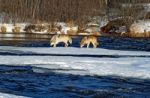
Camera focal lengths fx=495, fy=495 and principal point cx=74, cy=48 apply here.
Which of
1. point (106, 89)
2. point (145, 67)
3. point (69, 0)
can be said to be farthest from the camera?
point (69, 0)

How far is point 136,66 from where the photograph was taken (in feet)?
71.3

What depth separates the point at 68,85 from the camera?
1722 centimetres

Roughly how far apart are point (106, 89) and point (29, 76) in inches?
151

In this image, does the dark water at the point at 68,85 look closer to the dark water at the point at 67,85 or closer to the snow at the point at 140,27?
the dark water at the point at 67,85

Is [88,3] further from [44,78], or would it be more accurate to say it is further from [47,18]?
[44,78]

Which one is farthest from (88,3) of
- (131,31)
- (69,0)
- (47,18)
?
(131,31)

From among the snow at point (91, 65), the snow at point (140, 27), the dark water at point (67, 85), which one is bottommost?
the dark water at point (67, 85)

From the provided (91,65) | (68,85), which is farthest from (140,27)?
(68,85)

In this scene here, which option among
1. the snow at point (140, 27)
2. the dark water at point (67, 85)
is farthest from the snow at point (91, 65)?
the snow at point (140, 27)

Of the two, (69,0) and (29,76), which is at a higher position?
(69,0)

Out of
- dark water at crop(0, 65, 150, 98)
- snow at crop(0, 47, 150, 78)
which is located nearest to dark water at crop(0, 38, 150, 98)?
dark water at crop(0, 65, 150, 98)

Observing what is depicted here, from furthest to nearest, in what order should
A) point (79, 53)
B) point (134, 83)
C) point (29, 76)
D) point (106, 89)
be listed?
point (79, 53), point (29, 76), point (134, 83), point (106, 89)

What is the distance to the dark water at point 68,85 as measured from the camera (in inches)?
609

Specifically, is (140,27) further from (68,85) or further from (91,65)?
(68,85)
